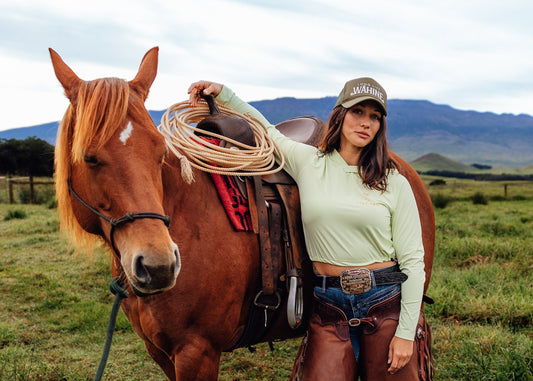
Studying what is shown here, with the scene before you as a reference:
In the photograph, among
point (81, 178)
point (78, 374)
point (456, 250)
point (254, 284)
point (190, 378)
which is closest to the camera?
point (81, 178)

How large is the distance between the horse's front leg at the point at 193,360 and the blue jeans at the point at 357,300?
0.68 m

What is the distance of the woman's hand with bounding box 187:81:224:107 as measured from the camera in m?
2.57

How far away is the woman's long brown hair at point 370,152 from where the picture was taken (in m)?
2.07

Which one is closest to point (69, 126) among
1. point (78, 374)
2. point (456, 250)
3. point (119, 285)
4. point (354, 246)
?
point (119, 285)

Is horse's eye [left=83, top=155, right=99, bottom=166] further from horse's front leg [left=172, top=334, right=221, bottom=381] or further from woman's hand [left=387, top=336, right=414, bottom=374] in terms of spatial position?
woman's hand [left=387, top=336, right=414, bottom=374]

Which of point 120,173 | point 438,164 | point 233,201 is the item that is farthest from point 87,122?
point 438,164

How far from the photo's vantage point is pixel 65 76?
179cm

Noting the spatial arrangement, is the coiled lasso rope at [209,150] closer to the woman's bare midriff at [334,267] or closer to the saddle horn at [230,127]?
the saddle horn at [230,127]

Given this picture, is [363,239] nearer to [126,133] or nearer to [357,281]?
[357,281]

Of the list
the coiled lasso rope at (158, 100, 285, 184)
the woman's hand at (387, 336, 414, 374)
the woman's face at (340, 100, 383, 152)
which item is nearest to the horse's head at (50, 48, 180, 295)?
the coiled lasso rope at (158, 100, 285, 184)

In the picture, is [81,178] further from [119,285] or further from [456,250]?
[456,250]

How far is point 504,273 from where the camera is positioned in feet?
18.4

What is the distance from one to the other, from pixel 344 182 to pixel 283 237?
1.60 ft

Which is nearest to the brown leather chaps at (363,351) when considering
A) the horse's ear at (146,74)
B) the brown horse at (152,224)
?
the brown horse at (152,224)
